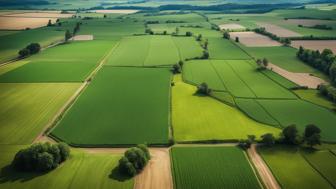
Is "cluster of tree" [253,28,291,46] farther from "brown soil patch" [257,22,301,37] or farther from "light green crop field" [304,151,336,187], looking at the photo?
"light green crop field" [304,151,336,187]

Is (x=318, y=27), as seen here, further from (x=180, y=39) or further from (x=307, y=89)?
(x=307, y=89)

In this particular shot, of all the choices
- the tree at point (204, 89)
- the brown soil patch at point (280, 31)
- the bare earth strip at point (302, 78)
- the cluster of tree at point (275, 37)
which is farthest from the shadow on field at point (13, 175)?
the brown soil patch at point (280, 31)

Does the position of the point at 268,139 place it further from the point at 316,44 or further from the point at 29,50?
the point at 29,50

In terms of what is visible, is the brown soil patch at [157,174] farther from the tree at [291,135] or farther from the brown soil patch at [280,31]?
the brown soil patch at [280,31]

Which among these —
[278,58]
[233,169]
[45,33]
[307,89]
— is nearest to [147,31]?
[45,33]

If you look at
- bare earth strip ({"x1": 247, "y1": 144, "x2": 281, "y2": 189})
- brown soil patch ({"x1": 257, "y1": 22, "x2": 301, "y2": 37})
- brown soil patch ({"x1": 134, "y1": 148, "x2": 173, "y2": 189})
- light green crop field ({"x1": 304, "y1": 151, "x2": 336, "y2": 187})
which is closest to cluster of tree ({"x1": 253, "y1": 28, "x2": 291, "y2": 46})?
brown soil patch ({"x1": 257, "y1": 22, "x2": 301, "y2": 37})

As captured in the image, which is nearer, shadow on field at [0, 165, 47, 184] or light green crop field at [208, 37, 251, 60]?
shadow on field at [0, 165, 47, 184]
